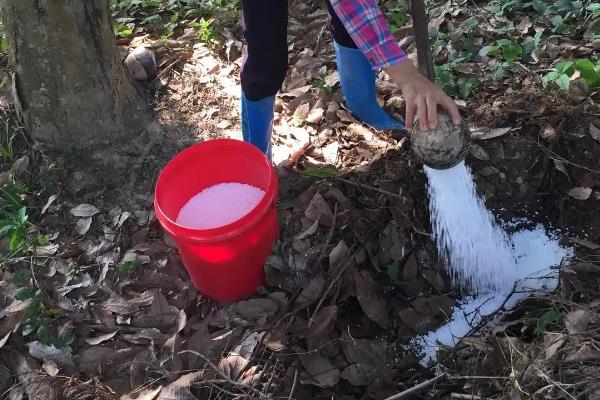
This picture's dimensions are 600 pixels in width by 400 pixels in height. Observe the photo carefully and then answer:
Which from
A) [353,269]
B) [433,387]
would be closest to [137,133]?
[353,269]

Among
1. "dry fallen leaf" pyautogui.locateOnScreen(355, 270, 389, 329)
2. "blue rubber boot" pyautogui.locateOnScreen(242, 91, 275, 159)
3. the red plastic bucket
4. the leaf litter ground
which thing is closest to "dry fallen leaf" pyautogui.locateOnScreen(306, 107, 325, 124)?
the leaf litter ground

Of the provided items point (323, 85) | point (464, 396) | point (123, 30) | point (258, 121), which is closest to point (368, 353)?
point (464, 396)

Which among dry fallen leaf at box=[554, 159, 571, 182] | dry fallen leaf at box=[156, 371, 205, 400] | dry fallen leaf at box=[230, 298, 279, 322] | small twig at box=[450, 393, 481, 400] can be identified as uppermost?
dry fallen leaf at box=[554, 159, 571, 182]

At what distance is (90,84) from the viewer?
227 centimetres

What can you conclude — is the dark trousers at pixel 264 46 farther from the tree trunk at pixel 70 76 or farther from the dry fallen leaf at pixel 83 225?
the dry fallen leaf at pixel 83 225

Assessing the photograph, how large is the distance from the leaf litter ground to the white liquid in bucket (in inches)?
8.2

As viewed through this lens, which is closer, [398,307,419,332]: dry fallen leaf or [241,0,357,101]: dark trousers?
[241,0,357,101]: dark trousers

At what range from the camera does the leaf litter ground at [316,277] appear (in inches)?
69.5

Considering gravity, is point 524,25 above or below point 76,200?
above

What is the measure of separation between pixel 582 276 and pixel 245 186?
1.13 m

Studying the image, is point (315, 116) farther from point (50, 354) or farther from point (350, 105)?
point (50, 354)

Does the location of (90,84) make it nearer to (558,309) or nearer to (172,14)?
(172,14)

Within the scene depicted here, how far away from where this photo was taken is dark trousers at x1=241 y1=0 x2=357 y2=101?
189 centimetres

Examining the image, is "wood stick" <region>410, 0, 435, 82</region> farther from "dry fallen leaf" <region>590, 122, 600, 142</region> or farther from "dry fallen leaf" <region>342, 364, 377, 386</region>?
"dry fallen leaf" <region>342, 364, 377, 386</region>
